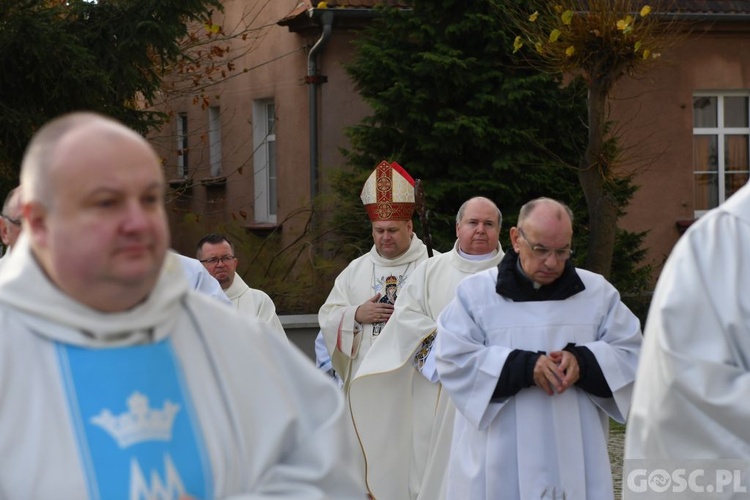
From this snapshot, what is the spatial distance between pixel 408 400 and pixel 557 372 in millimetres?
3298

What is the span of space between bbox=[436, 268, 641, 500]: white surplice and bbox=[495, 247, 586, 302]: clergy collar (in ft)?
0.12

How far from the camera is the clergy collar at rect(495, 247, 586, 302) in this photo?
19.4ft

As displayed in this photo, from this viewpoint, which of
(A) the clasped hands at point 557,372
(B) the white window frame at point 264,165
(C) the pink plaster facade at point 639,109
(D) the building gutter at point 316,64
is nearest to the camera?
(A) the clasped hands at point 557,372

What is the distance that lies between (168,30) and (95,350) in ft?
34.3

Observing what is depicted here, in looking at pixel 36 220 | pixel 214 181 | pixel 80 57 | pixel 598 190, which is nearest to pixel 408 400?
pixel 80 57

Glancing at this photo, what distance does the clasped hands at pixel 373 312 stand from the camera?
30.2 feet

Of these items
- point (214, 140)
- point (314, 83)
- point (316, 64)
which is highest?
point (316, 64)

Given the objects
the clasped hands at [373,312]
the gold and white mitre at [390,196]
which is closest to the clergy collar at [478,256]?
the clasped hands at [373,312]

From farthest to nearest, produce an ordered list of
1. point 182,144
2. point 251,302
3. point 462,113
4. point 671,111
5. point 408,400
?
point 182,144 → point 671,111 → point 462,113 → point 251,302 → point 408,400

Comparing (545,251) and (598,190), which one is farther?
(598,190)

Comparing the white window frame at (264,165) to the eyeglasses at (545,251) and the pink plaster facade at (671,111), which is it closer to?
the pink plaster facade at (671,111)

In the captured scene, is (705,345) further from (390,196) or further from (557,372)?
(390,196)

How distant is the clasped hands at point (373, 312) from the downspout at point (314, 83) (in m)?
8.17

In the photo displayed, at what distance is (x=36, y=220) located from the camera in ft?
9.06
